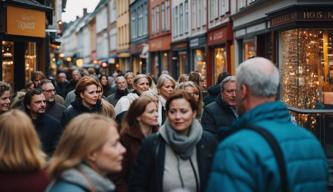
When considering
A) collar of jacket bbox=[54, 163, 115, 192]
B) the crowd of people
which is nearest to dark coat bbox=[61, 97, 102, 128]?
the crowd of people

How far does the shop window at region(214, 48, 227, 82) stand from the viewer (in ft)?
99.2

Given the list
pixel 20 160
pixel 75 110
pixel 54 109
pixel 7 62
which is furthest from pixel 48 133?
pixel 7 62

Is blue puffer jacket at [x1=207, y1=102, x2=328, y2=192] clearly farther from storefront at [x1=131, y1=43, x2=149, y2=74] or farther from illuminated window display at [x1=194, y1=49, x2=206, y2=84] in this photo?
storefront at [x1=131, y1=43, x2=149, y2=74]

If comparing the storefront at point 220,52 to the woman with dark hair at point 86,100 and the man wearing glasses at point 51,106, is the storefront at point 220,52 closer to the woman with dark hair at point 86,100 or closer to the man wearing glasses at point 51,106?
the man wearing glasses at point 51,106

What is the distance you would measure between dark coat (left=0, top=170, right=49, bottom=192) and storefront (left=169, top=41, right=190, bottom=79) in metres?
34.6

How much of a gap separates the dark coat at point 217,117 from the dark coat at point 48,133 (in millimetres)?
1620

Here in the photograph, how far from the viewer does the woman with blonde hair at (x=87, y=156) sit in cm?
371

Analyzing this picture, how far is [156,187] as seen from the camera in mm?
5234

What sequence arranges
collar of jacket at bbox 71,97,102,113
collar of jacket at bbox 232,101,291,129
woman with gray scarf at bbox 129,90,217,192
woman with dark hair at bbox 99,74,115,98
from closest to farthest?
collar of jacket at bbox 232,101,291,129
woman with gray scarf at bbox 129,90,217,192
collar of jacket at bbox 71,97,102,113
woman with dark hair at bbox 99,74,115,98

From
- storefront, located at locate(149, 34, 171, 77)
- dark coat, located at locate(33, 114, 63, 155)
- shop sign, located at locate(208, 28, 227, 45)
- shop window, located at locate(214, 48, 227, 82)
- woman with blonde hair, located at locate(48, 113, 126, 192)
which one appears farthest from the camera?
storefront, located at locate(149, 34, 171, 77)

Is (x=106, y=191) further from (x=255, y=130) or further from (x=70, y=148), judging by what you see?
(x=255, y=130)

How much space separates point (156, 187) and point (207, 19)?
28441 millimetres

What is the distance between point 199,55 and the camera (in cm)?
3625

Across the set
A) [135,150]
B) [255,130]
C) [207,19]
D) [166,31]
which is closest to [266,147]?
[255,130]
